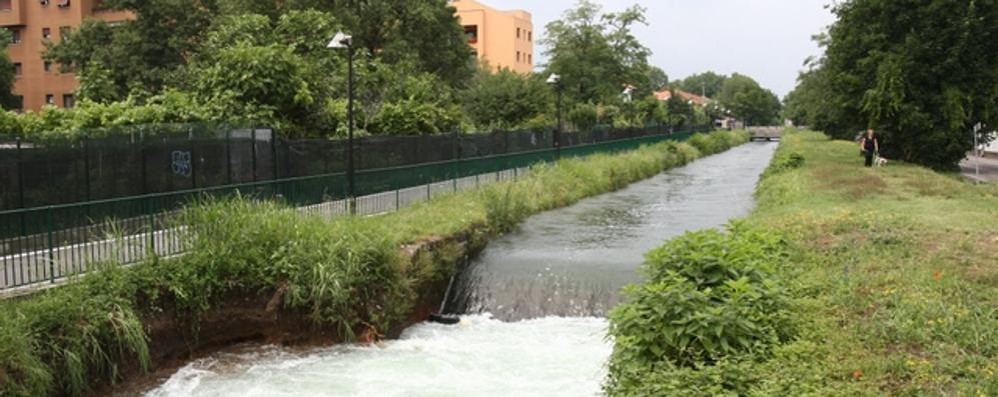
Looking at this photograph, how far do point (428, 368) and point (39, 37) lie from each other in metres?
56.4

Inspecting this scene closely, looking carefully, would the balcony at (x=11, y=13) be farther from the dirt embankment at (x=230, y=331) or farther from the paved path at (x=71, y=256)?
the dirt embankment at (x=230, y=331)

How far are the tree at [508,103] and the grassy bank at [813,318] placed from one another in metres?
32.1

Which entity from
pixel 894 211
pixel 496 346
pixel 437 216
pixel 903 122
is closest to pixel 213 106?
pixel 437 216

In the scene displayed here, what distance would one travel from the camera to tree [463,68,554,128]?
4403 cm

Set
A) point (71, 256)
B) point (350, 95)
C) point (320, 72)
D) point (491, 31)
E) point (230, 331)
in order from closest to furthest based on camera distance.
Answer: point (71, 256) < point (230, 331) < point (350, 95) < point (320, 72) < point (491, 31)

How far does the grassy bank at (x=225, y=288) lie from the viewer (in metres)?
8.96

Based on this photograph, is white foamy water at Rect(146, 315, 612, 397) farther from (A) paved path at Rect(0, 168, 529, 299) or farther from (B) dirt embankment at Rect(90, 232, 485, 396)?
(A) paved path at Rect(0, 168, 529, 299)

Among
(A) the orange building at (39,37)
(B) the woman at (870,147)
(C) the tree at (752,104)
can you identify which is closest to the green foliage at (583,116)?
(B) the woman at (870,147)

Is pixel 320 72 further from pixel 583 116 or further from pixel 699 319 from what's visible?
pixel 583 116

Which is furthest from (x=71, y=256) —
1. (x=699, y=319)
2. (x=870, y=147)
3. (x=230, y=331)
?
(x=870, y=147)

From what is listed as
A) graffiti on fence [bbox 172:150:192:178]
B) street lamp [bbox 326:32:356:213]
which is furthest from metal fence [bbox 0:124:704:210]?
street lamp [bbox 326:32:356:213]

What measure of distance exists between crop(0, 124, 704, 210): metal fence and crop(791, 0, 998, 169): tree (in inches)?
604

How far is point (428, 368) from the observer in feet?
35.9

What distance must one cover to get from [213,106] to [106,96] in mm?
11359
